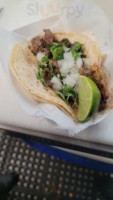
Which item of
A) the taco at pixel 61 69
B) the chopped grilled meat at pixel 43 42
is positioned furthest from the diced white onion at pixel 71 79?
the chopped grilled meat at pixel 43 42

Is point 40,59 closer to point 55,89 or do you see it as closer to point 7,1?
point 55,89

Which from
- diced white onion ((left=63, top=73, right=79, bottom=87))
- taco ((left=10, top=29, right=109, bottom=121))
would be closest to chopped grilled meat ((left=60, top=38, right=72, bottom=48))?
taco ((left=10, top=29, right=109, bottom=121))

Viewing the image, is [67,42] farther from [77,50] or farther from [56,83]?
[56,83]

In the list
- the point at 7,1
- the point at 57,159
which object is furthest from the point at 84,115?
the point at 57,159

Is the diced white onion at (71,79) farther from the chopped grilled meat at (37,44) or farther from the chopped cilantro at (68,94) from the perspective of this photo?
the chopped grilled meat at (37,44)

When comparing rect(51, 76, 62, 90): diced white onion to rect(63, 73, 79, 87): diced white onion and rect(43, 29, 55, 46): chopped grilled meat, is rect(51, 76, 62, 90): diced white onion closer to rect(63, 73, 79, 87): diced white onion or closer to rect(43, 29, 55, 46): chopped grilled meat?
rect(63, 73, 79, 87): diced white onion

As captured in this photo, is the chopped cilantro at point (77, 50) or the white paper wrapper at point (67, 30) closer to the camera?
the white paper wrapper at point (67, 30)

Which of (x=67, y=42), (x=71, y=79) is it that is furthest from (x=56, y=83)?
(x=67, y=42)
